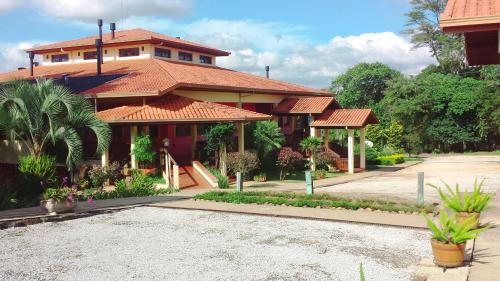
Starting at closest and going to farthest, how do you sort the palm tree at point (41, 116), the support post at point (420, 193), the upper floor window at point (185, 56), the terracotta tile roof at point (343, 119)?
the support post at point (420, 193) → the palm tree at point (41, 116) → the terracotta tile roof at point (343, 119) → the upper floor window at point (185, 56)

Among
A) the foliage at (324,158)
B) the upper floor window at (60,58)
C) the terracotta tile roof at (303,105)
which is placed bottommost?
the foliage at (324,158)

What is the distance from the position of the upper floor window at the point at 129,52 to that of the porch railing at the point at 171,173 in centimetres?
1171

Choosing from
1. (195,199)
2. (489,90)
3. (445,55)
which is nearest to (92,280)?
(195,199)

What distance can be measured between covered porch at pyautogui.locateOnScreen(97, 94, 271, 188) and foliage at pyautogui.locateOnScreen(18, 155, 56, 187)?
12.0 feet

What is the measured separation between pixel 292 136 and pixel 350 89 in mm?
32204

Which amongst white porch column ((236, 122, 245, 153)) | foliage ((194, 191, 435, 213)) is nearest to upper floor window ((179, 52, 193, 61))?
white porch column ((236, 122, 245, 153))

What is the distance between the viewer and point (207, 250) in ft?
30.8

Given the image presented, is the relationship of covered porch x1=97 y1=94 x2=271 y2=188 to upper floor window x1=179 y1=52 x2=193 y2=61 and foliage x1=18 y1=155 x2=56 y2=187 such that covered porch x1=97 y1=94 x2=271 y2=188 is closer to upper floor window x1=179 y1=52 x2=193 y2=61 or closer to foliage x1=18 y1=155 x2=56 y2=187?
foliage x1=18 y1=155 x2=56 y2=187

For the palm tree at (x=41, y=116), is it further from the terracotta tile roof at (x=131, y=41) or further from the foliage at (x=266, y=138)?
the terracotta tile roof at (x=131, y=41)

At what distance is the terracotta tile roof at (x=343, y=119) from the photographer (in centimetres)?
2743

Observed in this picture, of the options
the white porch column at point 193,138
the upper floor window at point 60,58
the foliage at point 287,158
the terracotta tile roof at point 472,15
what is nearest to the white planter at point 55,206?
the white porch column at point 193,138

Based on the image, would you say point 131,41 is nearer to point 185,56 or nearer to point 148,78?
point 185,56

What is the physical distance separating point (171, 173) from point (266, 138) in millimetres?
6069

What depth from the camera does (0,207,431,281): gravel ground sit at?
7.90 m
